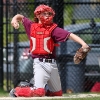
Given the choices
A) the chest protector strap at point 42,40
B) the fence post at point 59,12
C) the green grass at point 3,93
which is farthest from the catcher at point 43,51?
the fence post at point 59,12

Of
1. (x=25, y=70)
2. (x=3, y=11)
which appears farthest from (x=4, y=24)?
(x=25, y=70)

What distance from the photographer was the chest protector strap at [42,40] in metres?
7.10

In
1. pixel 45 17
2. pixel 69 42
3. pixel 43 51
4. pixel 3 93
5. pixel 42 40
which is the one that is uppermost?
pixel 45 17

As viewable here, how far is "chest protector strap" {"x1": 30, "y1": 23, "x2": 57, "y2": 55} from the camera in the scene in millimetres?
7102

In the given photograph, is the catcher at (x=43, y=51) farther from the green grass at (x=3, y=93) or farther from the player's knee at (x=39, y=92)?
the green grass at (x=3, y=93)

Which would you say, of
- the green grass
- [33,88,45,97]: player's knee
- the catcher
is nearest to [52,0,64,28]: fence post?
the green grass

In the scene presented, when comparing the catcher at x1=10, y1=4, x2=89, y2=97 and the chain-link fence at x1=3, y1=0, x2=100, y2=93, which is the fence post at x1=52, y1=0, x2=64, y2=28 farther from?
the catcher at x1=10, y1=4, x2=89, y2=97

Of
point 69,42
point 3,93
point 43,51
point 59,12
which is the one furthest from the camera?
point 69,42

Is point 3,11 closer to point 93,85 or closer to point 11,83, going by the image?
point 11,83

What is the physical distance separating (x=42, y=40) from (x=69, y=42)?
3.18 metres

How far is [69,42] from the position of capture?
10.2 metres

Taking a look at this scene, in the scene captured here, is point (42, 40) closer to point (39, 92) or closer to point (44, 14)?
point (44, 14)

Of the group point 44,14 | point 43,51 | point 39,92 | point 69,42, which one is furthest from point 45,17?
point 69,42

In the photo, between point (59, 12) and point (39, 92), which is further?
point (59, 12)
